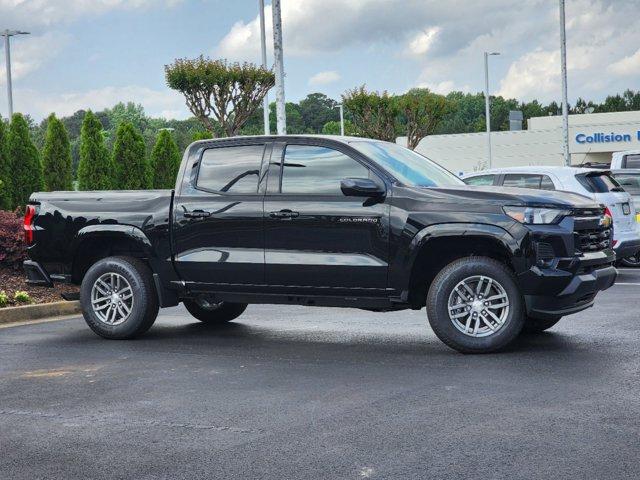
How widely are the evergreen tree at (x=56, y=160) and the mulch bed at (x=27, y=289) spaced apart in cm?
1262

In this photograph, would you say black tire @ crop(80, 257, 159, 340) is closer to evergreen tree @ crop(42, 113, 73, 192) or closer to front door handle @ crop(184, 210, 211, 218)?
front door handle @ crop(184, 210, 211, 218)

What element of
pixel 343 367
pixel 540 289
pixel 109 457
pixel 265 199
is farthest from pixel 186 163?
pixel 109 457

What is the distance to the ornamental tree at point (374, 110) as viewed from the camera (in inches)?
2179

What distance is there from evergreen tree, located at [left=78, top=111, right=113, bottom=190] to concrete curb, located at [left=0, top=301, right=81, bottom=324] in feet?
48.4

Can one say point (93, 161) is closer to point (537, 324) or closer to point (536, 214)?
point (537, 324)

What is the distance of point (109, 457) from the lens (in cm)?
577

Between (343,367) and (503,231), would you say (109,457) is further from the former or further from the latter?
(503,231)

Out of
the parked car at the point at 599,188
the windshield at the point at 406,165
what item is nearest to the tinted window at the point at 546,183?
the parked car at the point at 599,188

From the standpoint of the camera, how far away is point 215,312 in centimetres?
1168

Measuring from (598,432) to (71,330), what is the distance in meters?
6.96

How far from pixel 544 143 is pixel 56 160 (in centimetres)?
5143

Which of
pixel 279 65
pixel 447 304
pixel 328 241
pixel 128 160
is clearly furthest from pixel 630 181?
pixel 128 160

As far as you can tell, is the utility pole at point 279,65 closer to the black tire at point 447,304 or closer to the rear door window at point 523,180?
the rear door window at point 523,180

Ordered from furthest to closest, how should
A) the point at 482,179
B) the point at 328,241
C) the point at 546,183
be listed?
1. the point at 482,179
2. the point at 546,183
3. the point at 328,241
